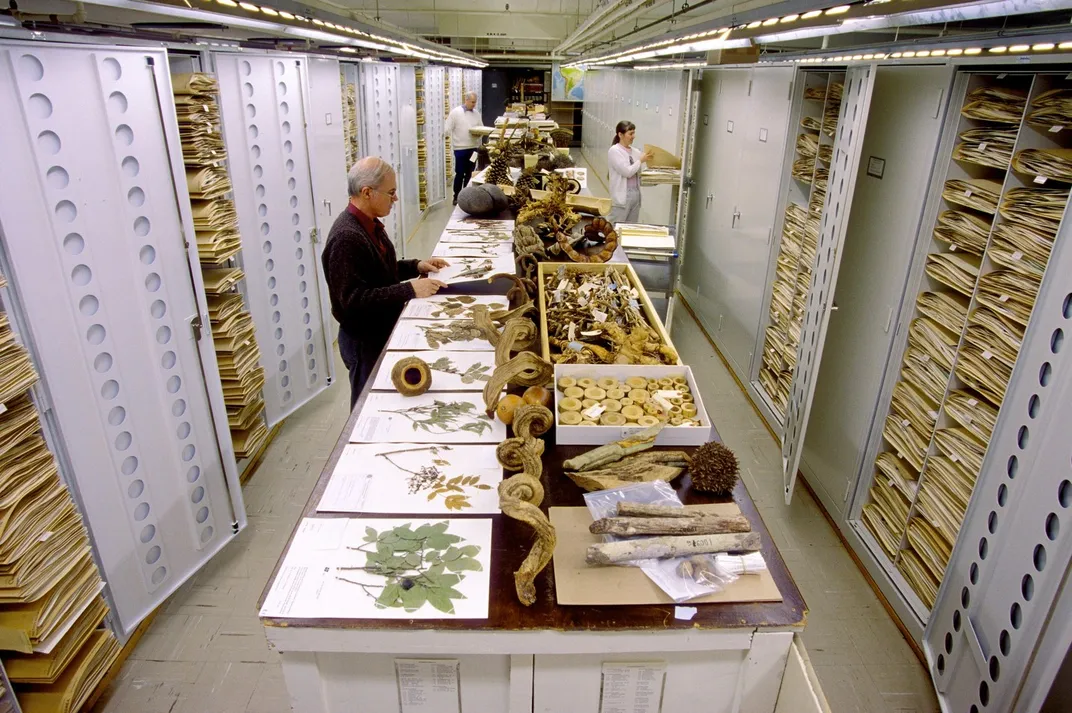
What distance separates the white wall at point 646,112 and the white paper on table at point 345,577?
6.57 m

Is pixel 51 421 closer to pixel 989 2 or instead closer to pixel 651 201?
pixel 989 2

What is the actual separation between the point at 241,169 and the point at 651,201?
6939 millimetres

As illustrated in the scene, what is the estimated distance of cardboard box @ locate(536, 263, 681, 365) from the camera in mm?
3197

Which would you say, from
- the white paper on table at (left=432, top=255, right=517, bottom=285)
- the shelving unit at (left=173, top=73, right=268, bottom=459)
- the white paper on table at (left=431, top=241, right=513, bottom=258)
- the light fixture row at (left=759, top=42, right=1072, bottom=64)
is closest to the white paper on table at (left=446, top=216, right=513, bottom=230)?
the white paper on table at (left=431, top=241, right=513, bottom=258)

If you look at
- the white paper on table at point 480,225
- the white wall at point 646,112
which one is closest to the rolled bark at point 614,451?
the white paper on table at point 480,225

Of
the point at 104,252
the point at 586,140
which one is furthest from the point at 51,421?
the point at 586,140

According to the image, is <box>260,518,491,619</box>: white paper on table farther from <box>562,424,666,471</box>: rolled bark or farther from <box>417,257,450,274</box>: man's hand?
<box>417,257,450,274</box>: man's hand

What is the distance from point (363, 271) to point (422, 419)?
1.21m

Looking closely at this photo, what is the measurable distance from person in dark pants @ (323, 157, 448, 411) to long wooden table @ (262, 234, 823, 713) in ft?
5.92

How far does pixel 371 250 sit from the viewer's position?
135 inches

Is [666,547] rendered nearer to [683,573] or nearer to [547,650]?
[683,573]

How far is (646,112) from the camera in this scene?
9.67 m

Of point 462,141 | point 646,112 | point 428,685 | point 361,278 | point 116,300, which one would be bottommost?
point 428,685

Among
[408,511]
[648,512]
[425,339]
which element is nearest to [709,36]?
[425,339]
